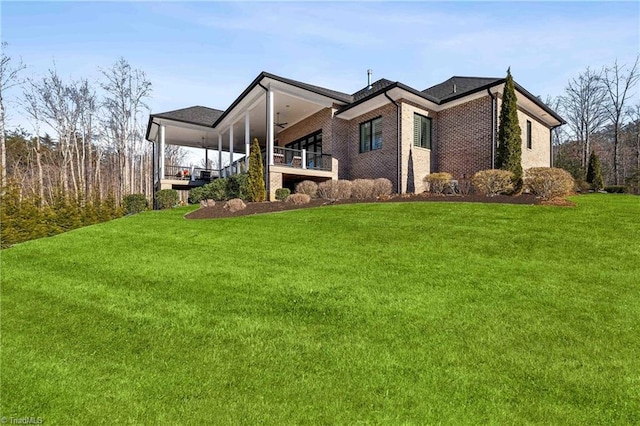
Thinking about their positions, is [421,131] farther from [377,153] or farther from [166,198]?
[166,198]

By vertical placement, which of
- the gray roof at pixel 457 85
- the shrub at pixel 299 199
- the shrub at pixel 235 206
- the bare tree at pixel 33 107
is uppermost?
the bare tree at pixel 33 107

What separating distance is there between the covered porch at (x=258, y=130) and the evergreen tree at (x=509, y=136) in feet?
22.5

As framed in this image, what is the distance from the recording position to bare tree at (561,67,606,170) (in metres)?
27.1

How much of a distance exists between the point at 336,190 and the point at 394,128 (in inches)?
149

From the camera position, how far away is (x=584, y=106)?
28.4 meters

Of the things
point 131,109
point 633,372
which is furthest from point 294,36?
point 131,109

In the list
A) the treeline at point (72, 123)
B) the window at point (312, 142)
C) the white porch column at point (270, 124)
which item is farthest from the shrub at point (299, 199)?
the treeline at point (72, 123)

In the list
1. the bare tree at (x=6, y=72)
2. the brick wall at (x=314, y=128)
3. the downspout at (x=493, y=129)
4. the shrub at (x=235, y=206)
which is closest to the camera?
the shrub at (x=235, y=206)

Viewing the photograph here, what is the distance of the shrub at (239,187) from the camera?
13.2 m

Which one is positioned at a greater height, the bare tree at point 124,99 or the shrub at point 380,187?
the bare tree at point 124,99

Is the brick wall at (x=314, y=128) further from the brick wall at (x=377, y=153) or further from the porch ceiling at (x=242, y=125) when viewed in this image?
A: the brick wall at (x=377, y=153)

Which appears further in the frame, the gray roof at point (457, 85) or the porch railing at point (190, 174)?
the porch railing at point (190, 174)

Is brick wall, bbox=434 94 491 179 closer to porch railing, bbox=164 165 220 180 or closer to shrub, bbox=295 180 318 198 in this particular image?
shrub, bbox=295 180 318 198

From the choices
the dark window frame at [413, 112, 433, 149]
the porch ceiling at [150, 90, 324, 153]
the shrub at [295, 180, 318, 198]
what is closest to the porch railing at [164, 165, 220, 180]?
the porch ceiling at [150, 90, 324, 153]
